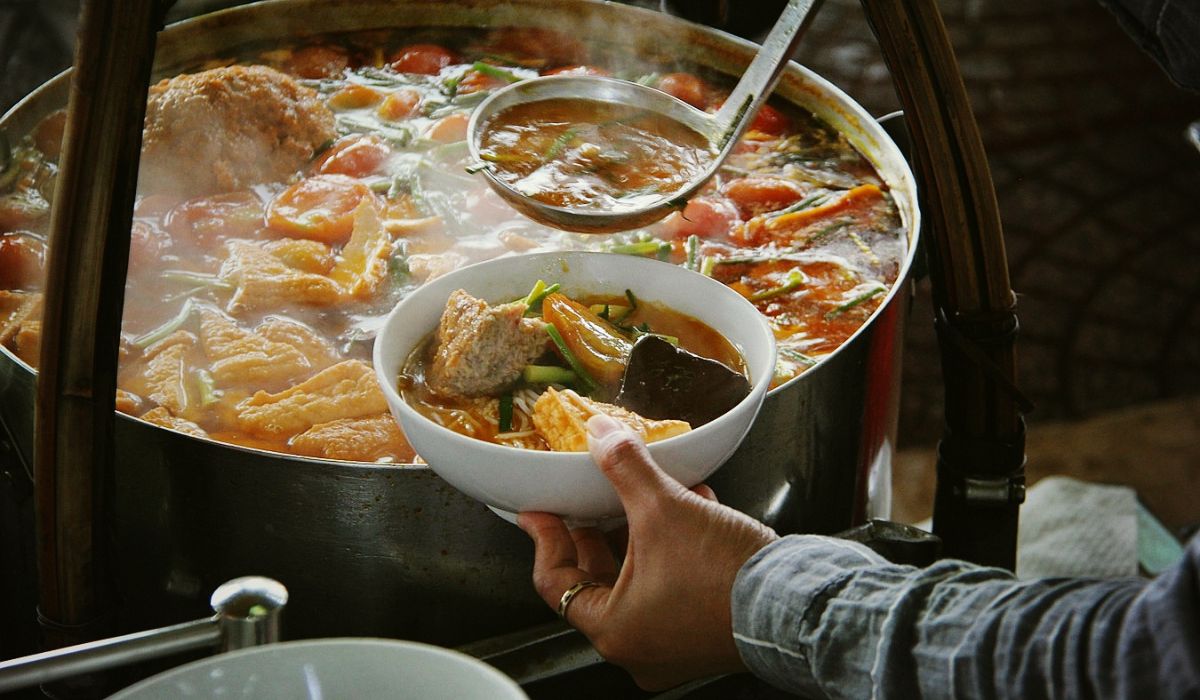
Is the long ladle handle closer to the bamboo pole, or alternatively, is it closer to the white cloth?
→ the bamboo pole

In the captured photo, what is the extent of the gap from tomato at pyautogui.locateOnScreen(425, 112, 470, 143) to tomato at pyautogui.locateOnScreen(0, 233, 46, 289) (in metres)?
0.85

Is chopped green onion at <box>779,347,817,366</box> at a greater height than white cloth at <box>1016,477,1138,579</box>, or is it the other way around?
chopped green onion at <box>779,347,817,366</box>

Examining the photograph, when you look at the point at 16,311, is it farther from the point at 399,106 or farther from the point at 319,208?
the point at 399,106

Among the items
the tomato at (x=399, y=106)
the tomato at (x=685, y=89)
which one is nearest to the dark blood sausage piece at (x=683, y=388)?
the tomato at (x=685, y=89)

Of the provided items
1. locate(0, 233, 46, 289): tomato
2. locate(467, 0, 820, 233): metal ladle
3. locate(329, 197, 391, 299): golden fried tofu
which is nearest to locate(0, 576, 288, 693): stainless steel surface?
locate(467, 0, 820, 233): metal ladle

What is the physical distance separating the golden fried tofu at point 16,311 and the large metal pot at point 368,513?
0.75ft

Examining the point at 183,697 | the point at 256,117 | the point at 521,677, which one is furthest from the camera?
the point at 256,117

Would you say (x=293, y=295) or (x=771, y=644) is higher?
(x=293, y=295)

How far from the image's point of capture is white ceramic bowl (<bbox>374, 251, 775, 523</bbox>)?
4.46 feet

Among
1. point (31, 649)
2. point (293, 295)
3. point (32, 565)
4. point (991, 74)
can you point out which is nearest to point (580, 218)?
point (293, 295)

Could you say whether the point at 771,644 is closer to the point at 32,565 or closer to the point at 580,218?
the point at 580,218

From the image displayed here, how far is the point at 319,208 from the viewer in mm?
2273

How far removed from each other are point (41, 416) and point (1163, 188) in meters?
5.24

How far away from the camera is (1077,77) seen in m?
6.01
